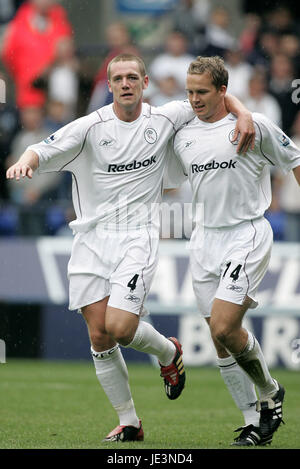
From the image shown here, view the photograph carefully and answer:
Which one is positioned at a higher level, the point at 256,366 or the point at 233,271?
the point at 233,271

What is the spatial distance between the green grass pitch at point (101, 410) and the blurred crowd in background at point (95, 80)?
2.01 metres

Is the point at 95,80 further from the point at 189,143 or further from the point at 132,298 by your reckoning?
the point at 132,298

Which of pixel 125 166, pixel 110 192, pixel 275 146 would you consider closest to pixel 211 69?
pixel 275 146

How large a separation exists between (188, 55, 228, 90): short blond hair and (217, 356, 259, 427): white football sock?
199 cm

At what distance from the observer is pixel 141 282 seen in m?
7.20

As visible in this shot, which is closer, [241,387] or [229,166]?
[229,166]

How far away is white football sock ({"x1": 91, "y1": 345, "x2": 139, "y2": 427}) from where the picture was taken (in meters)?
7.37

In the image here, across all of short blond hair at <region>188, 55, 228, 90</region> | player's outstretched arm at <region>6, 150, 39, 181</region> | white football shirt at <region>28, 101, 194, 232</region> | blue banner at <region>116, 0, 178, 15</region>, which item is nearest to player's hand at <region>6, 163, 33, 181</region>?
player's outstretched arm at <region>6, 150, 39, 181</region>

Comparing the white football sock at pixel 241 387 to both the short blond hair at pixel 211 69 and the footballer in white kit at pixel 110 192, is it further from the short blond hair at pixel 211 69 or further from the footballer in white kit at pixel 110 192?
the short blond hair at pixel 211 69

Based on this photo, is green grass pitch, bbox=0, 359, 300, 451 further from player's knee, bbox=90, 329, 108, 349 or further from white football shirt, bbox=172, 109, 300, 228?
white football shirt, bbox=172, 109, 300, 228

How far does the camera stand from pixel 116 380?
24.2ft

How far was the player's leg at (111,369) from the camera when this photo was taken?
7.28 metres

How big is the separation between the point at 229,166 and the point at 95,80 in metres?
7.80
